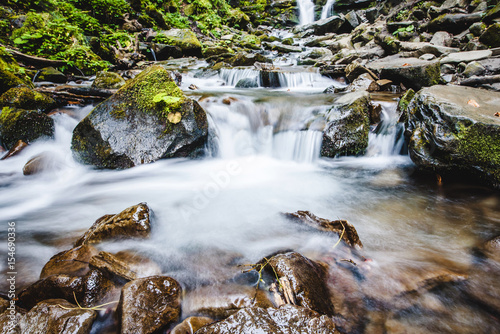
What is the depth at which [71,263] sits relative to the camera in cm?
210

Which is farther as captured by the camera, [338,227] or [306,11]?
[306,11]

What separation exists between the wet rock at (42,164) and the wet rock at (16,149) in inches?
Answer: 16.9

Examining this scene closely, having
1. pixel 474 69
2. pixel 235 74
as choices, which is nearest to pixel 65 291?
pixel 474 69

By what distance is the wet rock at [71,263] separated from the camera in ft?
6.62

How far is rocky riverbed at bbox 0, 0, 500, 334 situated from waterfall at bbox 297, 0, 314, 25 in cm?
2488

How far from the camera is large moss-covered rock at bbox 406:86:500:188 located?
3.30 metres

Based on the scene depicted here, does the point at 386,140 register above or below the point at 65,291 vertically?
above

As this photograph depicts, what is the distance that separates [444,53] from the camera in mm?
7863

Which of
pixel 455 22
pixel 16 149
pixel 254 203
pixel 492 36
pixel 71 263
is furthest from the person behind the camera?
pixel 455 22

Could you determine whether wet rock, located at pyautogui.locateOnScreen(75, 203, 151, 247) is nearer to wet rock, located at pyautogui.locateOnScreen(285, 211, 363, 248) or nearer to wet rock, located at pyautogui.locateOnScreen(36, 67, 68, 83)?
wet rock, located at pyautogui.locateOnScreen(285, 211, 363, 248)

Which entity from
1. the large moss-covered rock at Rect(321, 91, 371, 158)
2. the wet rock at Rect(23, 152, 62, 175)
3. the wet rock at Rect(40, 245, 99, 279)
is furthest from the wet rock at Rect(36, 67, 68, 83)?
the large moss-covered rock at Rect(321, 91, 371, 158)

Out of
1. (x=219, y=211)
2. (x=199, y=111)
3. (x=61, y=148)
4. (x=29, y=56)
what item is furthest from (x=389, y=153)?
(x=29, y=56)

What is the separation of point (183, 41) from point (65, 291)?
49.5 feet

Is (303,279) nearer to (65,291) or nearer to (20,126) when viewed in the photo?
(65,291)
